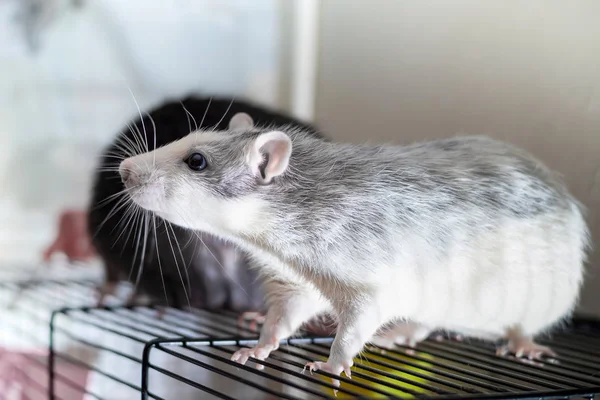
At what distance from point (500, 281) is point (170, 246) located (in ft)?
1.84

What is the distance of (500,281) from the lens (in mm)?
855

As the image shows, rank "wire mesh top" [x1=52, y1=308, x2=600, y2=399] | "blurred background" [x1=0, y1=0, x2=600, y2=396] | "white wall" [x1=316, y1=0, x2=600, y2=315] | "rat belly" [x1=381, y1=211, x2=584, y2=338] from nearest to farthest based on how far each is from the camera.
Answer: "wire mesh top" [x1=52, y1=308, x2=600, y2=399] → "rat belly" [x1=381, y1=211, x2=584, y2=338] → "white wall" [x1=316, y1=0, x2=600, y2=315] → "blurred background" [x1=0, y1=0, x2=600, y2=396]

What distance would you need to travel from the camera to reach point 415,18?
130cm

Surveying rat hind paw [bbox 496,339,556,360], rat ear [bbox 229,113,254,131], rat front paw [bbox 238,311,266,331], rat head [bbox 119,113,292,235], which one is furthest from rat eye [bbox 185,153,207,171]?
rat hind paw [bbox 496,339,556,360]

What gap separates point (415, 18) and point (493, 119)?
0.30 m

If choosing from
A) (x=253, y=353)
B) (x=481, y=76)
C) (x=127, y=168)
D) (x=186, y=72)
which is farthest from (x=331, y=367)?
(x=186, y=72)

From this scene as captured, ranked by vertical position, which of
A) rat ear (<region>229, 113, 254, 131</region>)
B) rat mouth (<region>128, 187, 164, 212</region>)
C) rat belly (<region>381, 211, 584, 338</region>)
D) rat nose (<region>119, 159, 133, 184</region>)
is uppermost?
rat ear (<region>229, 113, 254, 131</region>)

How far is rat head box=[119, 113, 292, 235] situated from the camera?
2.48ft

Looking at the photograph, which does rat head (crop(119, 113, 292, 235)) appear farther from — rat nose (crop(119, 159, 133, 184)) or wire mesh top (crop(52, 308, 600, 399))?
wire mesh top (crop(52, 308, 600, 399))

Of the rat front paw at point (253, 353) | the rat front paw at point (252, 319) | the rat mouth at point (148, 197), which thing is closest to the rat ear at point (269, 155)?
the rat mouth at point (148, 197)

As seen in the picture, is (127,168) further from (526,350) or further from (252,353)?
(526,350)

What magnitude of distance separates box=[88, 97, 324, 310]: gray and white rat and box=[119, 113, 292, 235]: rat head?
0.27 m

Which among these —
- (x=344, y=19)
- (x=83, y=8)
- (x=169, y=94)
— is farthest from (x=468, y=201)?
(x=83, y=8)

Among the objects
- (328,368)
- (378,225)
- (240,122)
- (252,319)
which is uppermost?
(240,122)
